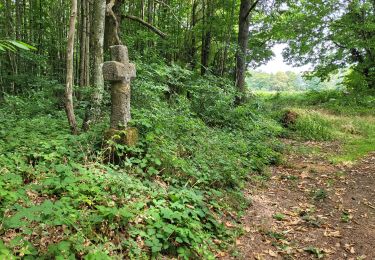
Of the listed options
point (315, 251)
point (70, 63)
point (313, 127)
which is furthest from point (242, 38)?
point (315, 251)

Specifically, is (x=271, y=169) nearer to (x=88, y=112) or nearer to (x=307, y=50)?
(x=88, y=112)

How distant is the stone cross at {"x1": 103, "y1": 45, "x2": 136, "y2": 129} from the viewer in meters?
4.32

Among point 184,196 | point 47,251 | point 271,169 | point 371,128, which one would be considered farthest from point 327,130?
point 47,251

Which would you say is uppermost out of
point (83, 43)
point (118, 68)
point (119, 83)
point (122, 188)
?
point (83, 43)

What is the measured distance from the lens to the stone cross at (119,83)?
14.2 ft

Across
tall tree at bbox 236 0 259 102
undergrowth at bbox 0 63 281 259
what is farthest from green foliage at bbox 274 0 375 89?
undergrowth at bbox 0 63 281 259

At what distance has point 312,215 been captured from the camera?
433 cm

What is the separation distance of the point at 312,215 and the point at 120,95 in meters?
3.42

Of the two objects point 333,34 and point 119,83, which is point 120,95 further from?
point 333,34

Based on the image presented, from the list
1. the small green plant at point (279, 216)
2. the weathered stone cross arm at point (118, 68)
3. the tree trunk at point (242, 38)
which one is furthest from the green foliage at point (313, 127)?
the weathered stone cross arm at point (118, 68)

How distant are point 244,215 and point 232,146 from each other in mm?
2334

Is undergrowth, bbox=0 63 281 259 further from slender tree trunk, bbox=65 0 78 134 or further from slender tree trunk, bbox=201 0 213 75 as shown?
slender tree trunk, bbox=201 0 213 75

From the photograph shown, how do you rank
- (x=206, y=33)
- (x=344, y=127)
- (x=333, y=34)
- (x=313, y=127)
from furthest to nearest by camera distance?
1. (x=333, y=34)
2. (x=206, y=33)
3. (x=344, y=127)
4. (x=313, y=127)

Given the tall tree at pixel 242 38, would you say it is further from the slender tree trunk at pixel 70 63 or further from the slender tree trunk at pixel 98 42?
the slender tree trunk at pixel 70 63
